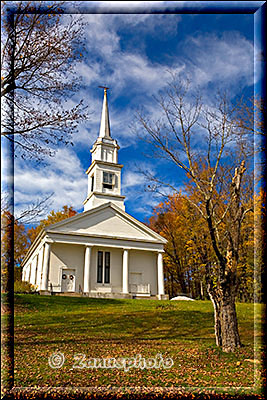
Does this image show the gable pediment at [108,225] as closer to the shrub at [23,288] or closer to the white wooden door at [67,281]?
the white wooden door at [67,281]

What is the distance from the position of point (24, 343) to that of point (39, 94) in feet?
16.3

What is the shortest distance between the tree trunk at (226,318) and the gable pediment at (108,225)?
10.9 meters

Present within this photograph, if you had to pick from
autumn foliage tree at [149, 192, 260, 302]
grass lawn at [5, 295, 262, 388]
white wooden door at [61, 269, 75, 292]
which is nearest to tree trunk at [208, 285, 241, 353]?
grass lawn at [5, 295, 262, 388]

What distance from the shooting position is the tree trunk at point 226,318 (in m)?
6.89

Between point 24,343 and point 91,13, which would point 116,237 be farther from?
point 91,13

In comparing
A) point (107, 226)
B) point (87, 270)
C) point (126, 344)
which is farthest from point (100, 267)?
point (126, 344)

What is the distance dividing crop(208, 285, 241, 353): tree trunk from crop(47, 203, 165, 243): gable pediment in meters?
10.9

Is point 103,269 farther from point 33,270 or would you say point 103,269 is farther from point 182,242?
point 182,242

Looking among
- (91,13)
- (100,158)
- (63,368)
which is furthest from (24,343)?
(100,158)

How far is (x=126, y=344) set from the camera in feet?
23.3

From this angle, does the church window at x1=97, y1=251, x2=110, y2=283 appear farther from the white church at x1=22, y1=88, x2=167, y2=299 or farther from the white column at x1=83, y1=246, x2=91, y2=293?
the white column at x1=83, y1=246, x2=91, y2=293

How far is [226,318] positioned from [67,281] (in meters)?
10.9

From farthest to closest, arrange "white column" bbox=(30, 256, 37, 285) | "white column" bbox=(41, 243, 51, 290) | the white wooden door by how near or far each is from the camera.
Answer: "white column" bbox=(30, 256, 37, 285)
the white wooden door
"white column" bbox=(41, 243, 51, 290)

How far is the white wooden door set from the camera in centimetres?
1638
